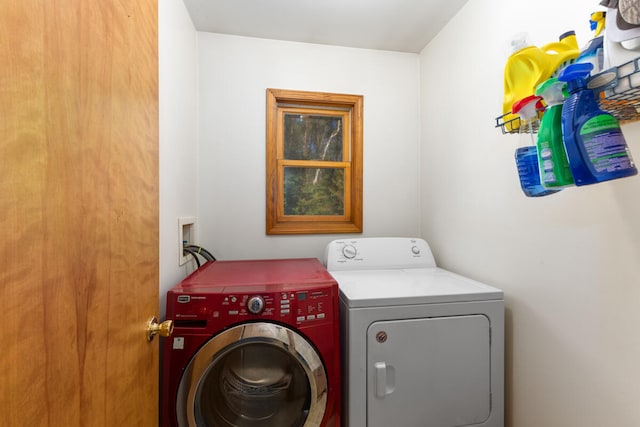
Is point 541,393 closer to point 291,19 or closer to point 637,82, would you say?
point 637,82

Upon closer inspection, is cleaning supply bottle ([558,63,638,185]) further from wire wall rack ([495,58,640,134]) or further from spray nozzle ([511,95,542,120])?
spray nozzle ([511,95,542,120])

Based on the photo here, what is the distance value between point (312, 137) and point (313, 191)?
0.40 meters

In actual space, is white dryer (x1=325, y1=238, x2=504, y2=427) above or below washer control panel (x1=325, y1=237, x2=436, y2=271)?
below

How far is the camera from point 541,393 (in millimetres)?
1157

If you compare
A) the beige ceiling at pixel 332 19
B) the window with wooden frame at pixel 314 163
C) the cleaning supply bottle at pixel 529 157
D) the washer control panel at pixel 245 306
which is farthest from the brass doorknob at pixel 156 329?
the beige ceiling at pixel 332 19

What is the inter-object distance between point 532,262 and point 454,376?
603 mm

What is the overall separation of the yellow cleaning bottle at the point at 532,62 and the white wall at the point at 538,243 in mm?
205

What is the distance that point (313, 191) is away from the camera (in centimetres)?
205

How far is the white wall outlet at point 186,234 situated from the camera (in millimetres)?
1505

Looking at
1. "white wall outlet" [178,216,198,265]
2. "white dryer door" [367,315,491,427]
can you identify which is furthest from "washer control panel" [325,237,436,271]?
"white wall outlet" [178,216,198,265]

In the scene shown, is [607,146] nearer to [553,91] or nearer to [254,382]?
[553,91]

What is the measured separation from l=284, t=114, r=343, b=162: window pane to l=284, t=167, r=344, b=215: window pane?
4.2 inches

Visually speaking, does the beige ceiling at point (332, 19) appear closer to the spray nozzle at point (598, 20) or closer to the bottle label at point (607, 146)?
the spray nozzle at point (598, 20)

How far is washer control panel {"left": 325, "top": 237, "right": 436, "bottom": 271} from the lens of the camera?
1738mm
